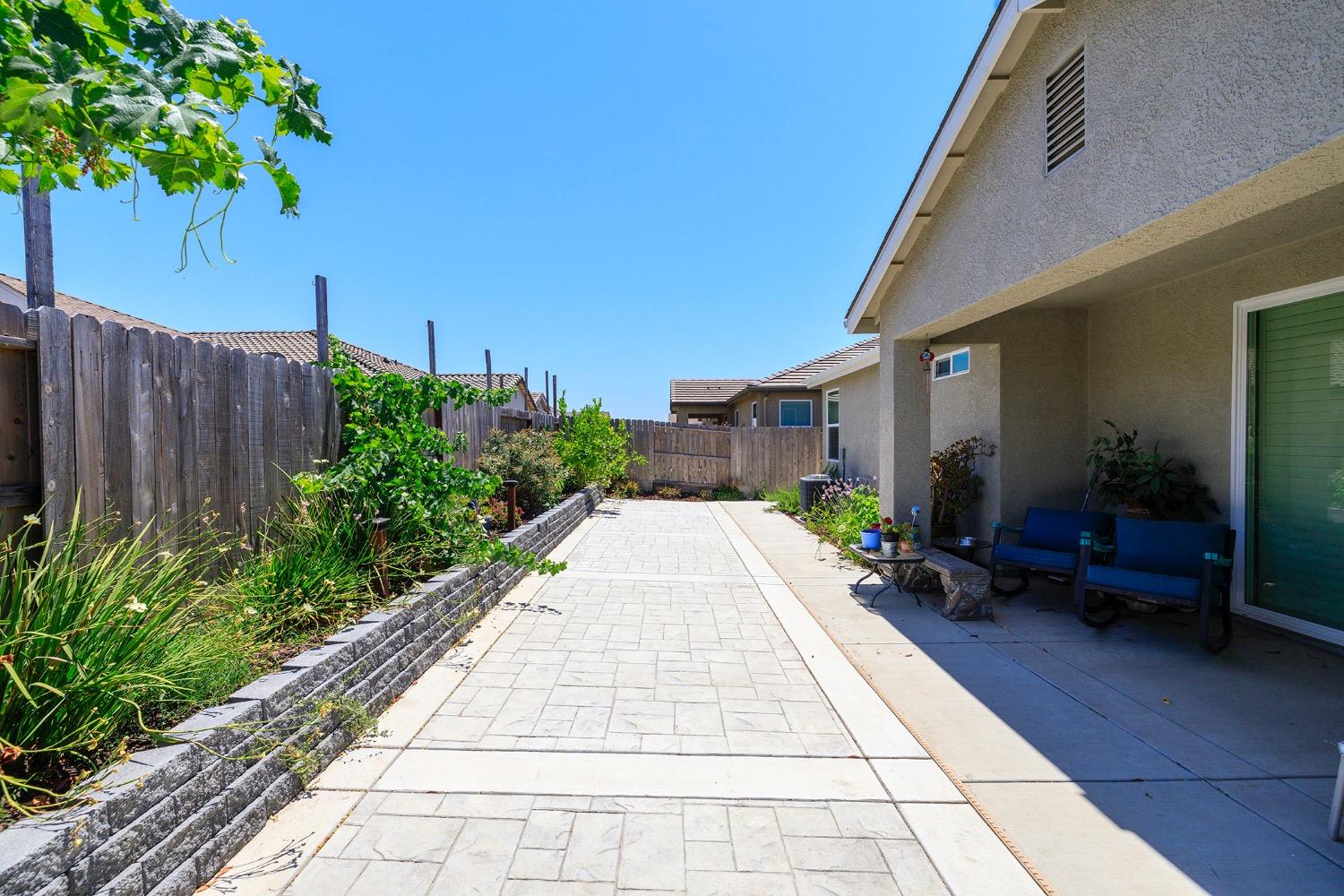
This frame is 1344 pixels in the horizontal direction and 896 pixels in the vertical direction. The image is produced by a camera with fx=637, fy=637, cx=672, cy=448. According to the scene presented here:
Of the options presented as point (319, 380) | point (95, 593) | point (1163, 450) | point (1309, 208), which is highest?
point (1309, 208)

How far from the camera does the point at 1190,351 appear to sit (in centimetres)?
606

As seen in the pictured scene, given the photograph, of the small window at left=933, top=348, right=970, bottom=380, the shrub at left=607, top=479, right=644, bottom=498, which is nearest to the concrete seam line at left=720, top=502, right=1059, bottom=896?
the small window at left=933, top=348, right=970, bottom=380

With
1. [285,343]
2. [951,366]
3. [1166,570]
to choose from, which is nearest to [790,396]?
[951,366]

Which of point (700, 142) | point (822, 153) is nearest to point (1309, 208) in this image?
point (822, 153)

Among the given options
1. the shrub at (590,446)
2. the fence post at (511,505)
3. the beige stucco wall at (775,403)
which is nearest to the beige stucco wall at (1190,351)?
the fence post at (511,505)

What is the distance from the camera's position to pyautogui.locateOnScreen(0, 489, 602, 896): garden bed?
6.18ft

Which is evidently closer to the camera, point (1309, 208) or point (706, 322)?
point (1309, 208)

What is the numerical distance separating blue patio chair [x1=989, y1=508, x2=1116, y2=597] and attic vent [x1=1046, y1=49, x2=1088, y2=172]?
3624mm

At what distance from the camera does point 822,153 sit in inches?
455

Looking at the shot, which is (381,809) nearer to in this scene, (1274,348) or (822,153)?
(1274,348)

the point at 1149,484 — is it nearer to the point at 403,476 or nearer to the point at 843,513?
the point at 843,513

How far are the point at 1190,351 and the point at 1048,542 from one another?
2.22 metres

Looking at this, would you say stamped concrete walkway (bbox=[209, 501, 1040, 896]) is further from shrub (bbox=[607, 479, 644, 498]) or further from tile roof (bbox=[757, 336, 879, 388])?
tile roof (bbox=[757, 336, 879, 388])

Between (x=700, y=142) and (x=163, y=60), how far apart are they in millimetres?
11597
